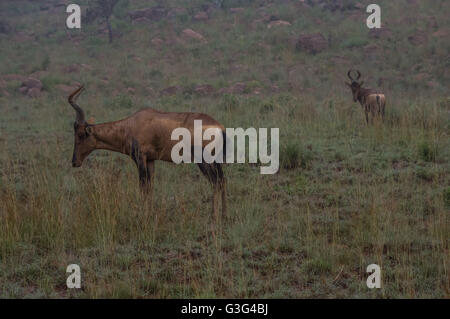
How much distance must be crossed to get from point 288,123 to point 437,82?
9.03 meters

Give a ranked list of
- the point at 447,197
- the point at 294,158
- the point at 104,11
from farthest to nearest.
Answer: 1. the point at 104,11
2. the point at 294,158
3. the point at 447,197

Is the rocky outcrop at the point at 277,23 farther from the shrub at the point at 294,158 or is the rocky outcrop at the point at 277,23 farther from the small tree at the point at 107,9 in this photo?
the shrub at the point at 294,158

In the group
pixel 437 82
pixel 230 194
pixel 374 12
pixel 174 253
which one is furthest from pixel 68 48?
pixel 174 253

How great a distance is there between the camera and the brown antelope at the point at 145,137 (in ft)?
23.1

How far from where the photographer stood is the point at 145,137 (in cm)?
714

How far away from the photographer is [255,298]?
452cm

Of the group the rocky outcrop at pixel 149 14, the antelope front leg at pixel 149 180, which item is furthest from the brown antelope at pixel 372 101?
the rocky outcrop at pixel 149 14

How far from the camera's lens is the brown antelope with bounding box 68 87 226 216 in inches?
277

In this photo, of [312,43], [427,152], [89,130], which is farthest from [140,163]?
[312,43]

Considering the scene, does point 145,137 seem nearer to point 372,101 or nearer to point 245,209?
point 245,209

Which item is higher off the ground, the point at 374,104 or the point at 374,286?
the point at 374,104

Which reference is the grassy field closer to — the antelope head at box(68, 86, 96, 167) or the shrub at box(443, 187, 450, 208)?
the shrub at box(443, 187, 450, 208)

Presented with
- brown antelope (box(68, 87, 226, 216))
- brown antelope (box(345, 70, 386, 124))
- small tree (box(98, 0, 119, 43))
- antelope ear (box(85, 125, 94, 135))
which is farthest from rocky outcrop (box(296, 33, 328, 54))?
antelope ear (box(85, 125, 94, 135))
